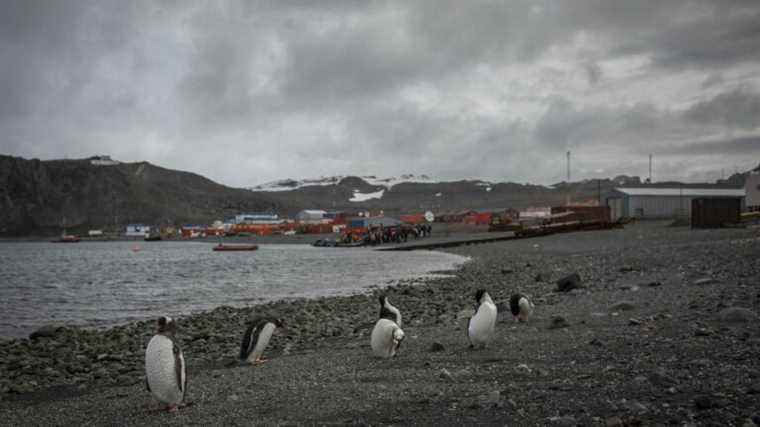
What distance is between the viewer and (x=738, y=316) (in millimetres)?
10180

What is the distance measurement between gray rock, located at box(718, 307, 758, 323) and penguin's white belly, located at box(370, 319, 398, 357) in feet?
18.0

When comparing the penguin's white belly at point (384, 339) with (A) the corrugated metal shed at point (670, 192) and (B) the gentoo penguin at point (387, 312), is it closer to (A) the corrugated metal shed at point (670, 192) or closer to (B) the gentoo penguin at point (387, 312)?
(B) the gentoo penguin at point (387, 312)

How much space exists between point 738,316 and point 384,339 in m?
5.84

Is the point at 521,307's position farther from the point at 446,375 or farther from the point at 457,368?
the point at 446,375

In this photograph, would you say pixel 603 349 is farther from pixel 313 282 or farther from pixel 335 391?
pixel 313 282

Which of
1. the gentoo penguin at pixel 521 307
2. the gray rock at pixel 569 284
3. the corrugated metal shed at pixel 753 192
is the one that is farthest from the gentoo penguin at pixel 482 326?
the corrugated metal shed at pixel 753 192

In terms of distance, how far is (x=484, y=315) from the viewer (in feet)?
35.1

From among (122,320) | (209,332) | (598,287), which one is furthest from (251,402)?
(122,320)

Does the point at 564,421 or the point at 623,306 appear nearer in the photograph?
the point at 564,421

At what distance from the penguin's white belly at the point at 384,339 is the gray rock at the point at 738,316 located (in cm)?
549

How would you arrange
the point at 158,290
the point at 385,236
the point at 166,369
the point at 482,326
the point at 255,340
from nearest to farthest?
the point at 166,369, the point at 482,326, the point at 255,340, the point at 158,290, the point at 385,236

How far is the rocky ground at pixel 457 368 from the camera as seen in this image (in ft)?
21.8

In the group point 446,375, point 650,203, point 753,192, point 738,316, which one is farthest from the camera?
point 650,203

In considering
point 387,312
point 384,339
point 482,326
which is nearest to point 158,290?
point 387,312
